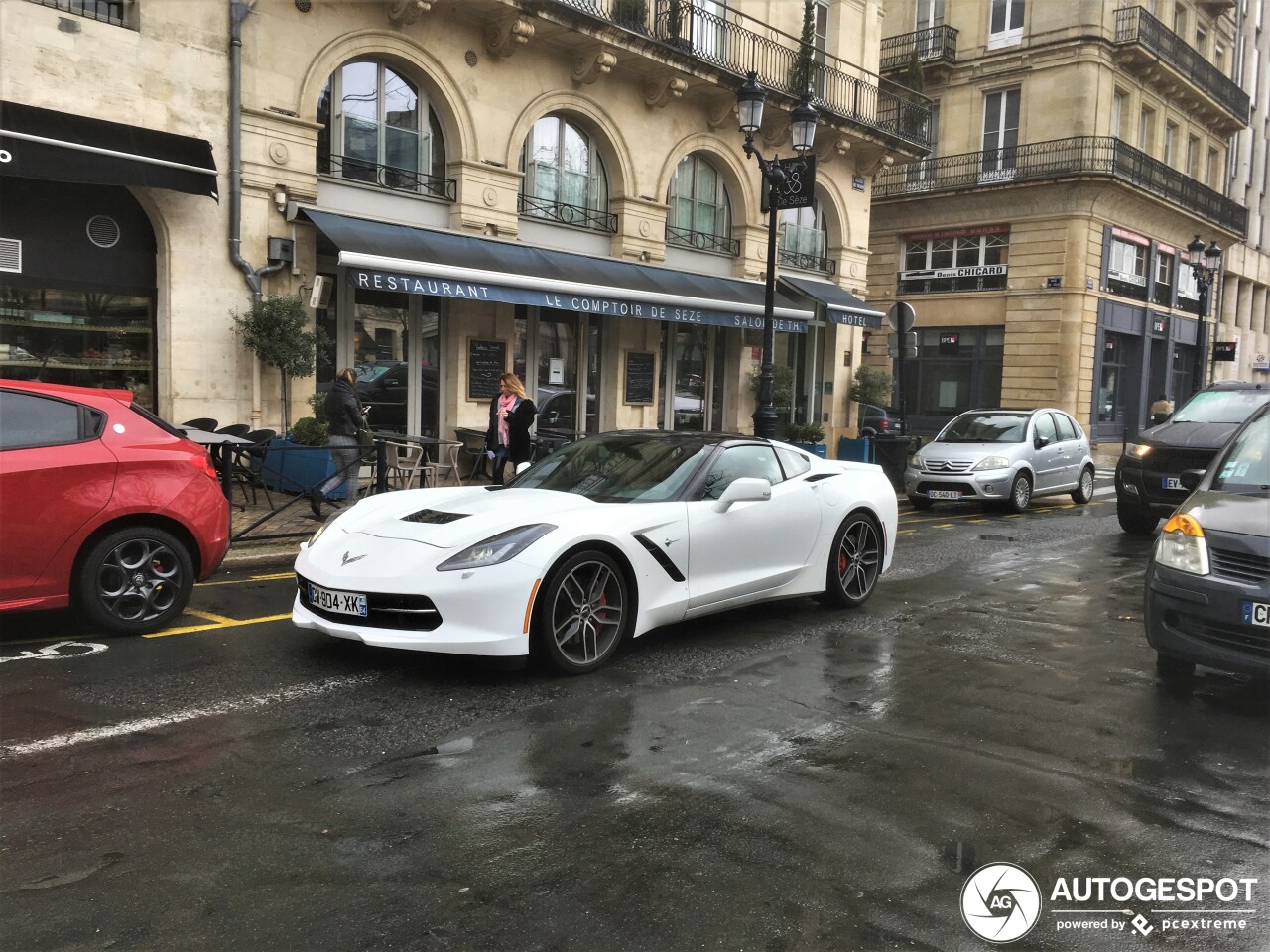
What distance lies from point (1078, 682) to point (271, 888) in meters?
4.51

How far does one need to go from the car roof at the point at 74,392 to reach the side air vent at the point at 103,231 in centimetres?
664

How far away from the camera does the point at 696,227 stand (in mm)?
20094

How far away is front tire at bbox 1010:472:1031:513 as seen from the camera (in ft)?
49.3

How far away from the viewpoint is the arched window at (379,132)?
14.2 metres

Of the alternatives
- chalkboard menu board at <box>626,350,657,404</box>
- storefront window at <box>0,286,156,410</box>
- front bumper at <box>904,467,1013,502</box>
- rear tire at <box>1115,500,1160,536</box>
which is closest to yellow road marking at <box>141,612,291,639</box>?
storefront window at <box>0,286,156,410</box>

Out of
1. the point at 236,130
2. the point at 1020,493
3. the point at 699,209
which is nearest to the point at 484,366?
the point at 236,130

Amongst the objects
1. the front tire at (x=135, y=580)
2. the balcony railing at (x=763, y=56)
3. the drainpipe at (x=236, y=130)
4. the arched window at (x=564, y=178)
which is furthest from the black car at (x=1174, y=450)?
the drainpipe at (x=236, y=130)

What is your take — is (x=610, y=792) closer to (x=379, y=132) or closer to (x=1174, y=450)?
(x=1174, y=450)

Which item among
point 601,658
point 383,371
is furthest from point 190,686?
point 383,371

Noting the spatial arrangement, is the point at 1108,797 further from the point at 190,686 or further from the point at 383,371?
the point at 383,371

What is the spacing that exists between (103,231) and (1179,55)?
35.2 m

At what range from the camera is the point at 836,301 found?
68.6 ft

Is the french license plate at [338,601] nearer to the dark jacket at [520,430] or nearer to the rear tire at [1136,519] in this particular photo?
the dark jacket at [520,430]

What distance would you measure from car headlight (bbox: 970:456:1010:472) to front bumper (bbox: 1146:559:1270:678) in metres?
9.71
